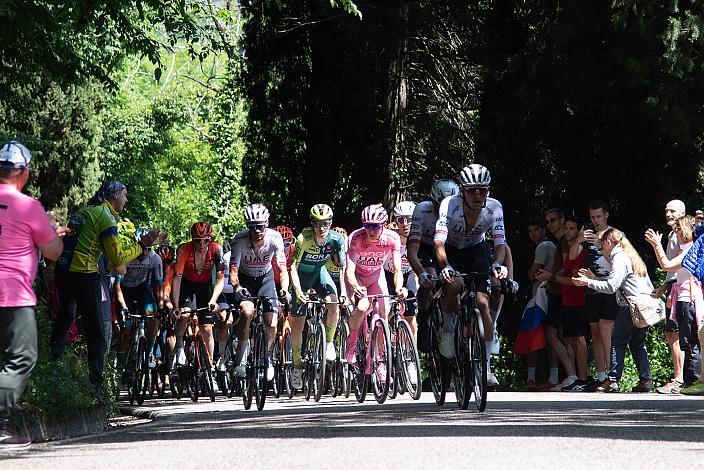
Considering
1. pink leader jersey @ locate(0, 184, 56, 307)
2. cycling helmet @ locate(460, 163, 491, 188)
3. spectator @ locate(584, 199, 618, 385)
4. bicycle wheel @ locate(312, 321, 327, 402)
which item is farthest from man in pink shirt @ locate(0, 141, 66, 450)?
spectator @ locate(584, 199, 618, 385)

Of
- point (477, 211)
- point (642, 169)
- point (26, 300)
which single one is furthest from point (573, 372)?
point (26, 300)

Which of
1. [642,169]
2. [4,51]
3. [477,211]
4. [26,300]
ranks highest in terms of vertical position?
[4,51]

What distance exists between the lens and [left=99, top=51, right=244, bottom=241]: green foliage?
171ft

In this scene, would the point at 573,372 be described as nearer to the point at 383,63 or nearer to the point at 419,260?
the point at 419,260

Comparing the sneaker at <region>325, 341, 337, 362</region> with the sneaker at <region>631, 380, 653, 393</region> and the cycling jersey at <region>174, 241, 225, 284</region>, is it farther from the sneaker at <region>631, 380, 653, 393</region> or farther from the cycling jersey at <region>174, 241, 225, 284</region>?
the sneaker at <region>631, 380, 653, 393</region>

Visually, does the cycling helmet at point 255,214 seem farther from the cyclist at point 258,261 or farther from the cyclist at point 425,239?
the cyclist at point 425,239

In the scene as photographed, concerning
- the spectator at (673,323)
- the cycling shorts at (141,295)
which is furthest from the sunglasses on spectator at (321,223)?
the spectator at (673,323)

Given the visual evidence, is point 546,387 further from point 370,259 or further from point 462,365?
point 462,365

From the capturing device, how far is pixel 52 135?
39156 mm

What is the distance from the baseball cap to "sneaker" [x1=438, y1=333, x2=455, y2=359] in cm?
446

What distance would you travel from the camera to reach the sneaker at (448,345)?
13102 mm

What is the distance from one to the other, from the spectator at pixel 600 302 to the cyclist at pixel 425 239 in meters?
2.93

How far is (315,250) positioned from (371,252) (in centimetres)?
82

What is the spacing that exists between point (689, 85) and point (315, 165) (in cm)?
1041
